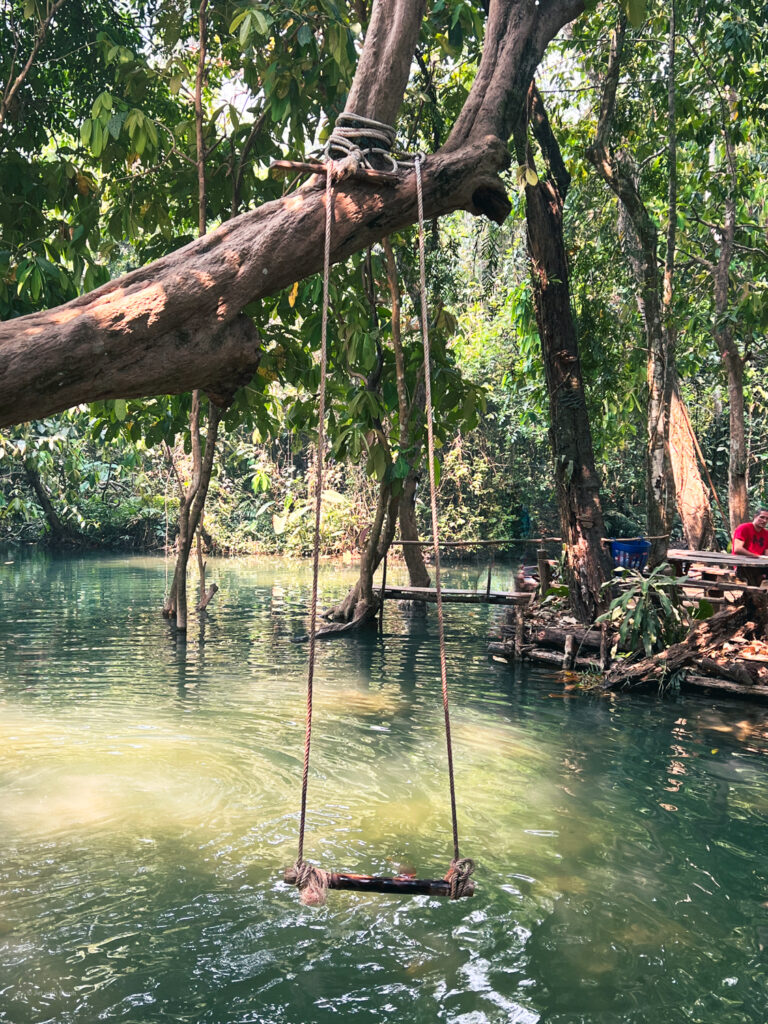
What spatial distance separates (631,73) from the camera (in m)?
8.67

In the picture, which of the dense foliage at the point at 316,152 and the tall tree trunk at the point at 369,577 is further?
the tall tree trunk at the point at 369,577

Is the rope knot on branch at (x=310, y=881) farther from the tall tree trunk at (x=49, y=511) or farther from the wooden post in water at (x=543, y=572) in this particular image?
the tall tree trunk at (x=49, y=511)

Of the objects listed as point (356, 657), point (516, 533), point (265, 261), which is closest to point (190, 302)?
point (265, 261)

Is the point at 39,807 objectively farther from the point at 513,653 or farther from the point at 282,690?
the point at 513,653

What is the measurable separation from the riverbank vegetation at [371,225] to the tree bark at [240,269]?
11mm

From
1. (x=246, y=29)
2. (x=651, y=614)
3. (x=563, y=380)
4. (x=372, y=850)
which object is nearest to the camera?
(x=372, y=850)

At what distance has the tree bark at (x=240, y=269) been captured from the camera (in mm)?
3111

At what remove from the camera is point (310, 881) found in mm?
2762

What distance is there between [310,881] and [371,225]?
2.43 meters

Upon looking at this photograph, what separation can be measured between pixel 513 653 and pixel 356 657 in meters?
1.53

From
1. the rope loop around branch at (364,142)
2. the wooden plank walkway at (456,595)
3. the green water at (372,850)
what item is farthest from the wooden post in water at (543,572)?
the rope loop around branch at (364,142)

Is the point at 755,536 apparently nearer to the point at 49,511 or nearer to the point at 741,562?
the point at 741,562

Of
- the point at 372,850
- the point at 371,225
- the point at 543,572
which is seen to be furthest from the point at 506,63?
the point at 543,572

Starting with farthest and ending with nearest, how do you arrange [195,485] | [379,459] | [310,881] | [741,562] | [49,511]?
1. [49,511]
2. [195,485]
3. [379,459]
4. [741,562]
5. [310,881]
